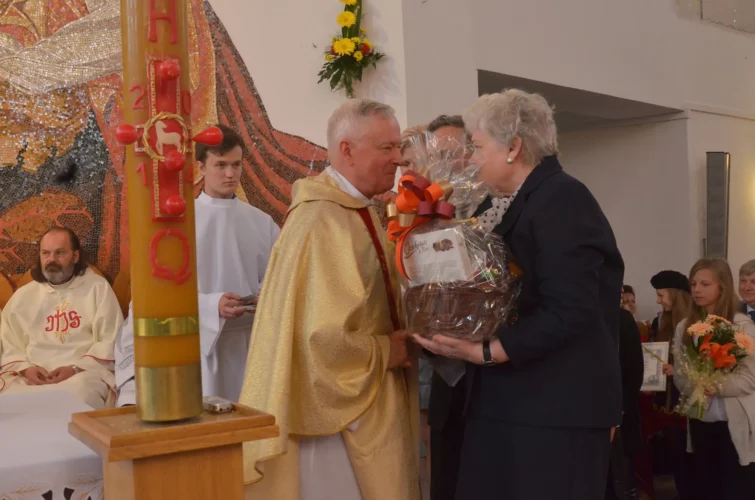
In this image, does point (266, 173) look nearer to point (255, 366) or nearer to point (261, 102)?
point (261, 102)

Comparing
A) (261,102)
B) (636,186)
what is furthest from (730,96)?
(261,102)

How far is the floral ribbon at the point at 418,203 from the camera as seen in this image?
2412 mm

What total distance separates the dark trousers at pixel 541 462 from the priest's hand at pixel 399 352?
1.25ft

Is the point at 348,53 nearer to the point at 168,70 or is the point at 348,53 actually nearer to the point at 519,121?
the point at 519,121

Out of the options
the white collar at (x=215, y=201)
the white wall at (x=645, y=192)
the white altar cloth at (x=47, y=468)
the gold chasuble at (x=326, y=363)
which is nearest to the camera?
the white altar cloth at (x=47, y=468)

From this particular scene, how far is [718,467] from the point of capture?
501 cm

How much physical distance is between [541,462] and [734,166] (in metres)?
8.25

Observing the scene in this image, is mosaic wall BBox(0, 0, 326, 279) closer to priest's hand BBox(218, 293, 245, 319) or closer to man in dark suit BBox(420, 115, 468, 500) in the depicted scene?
priest's hand BBox(218, 293, 245, 319)

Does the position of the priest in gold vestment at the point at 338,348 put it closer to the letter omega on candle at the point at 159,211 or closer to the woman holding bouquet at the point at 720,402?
the letter omega on candle at the point at 159,211

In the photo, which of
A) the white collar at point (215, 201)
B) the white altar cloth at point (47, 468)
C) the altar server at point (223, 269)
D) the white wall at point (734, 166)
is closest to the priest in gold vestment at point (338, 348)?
the white altar cloth at point (47, 468)

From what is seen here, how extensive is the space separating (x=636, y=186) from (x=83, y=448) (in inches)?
331

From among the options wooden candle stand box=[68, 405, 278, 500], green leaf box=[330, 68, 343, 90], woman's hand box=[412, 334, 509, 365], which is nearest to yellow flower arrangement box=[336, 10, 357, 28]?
green leaf box=[330, 68, 343, 90]

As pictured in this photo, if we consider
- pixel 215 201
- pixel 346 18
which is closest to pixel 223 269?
pixel 215 201

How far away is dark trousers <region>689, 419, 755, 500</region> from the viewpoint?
192 inches
